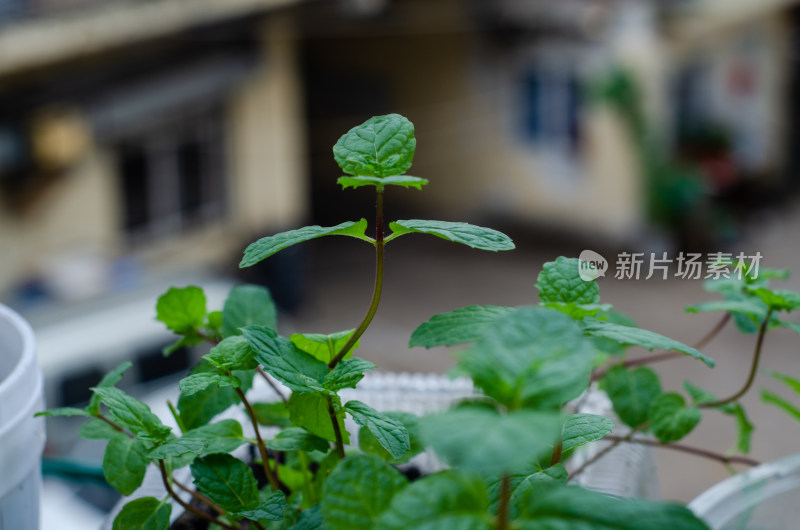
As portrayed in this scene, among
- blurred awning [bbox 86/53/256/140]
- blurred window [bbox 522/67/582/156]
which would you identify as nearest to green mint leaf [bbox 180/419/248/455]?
blurred awning [bbox 86/53/256/140]

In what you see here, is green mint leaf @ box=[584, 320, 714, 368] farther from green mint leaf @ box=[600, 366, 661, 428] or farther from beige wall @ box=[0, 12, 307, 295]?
beige wall @ box=[0, 12, 307, 295]

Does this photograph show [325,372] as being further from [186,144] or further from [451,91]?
[451,91]

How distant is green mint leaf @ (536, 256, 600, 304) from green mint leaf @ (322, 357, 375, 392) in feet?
0.30

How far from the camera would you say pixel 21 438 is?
38 cm

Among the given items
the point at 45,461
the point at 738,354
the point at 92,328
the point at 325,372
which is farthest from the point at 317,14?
the point at 325,372

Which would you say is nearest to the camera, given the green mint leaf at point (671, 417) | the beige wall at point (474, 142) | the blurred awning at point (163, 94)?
the green mint leaf at point (671, 417)

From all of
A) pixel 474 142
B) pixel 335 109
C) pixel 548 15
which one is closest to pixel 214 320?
pixel 548 15

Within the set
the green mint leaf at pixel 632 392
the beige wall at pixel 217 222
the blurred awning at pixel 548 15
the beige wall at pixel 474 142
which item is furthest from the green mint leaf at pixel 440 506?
the beige wall at pixel 474 142

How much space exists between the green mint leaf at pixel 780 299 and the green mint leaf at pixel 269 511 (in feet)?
0.79

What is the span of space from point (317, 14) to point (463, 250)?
167 centimetres

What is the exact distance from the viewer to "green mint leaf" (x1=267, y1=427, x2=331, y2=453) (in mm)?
366

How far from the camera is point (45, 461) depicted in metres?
0.66

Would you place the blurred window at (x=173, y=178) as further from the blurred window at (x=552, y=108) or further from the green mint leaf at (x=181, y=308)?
the green mint leaf at (x=181, y=308)

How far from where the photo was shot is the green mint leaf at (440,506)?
0.25 m
